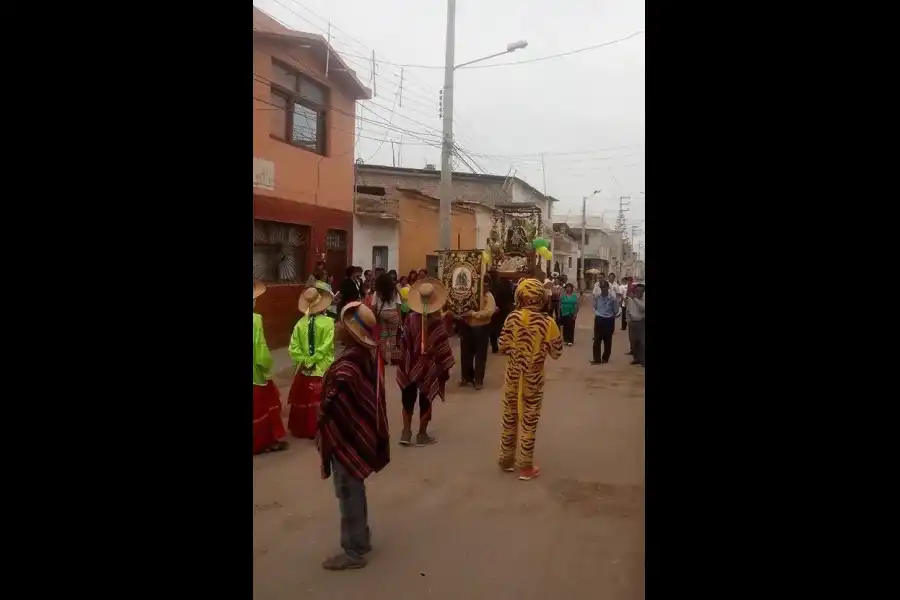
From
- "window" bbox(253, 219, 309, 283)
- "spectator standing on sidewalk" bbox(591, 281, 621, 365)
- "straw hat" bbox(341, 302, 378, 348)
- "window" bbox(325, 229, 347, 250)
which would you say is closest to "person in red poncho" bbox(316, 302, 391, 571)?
"straw hat" bbox(341, 302, 378, 348)

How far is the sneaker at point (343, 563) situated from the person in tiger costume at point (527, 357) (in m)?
1.66

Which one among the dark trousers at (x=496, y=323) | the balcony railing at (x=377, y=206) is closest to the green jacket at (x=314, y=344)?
the dark trousers at (x=496, y=323)

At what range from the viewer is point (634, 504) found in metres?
3.90

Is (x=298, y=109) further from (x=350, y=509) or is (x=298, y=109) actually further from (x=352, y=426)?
(x=350, y=509)

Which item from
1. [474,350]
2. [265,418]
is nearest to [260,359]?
[265,418]

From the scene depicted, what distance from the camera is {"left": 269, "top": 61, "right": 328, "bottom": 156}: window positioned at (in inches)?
339

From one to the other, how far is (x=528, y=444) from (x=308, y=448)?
76.9 inches

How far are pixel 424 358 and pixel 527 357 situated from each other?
1160 millimetres

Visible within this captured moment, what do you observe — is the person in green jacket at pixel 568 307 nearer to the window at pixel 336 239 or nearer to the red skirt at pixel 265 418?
the window at pixel 336 239

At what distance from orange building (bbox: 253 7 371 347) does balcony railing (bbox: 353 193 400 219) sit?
1.78 m

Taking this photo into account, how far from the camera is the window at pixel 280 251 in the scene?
8641 millimetres

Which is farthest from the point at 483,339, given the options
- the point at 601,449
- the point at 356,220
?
the point at 356,220

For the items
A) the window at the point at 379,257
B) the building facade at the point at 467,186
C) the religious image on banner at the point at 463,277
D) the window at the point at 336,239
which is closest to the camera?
the religious image on banner at the point at 463,277
